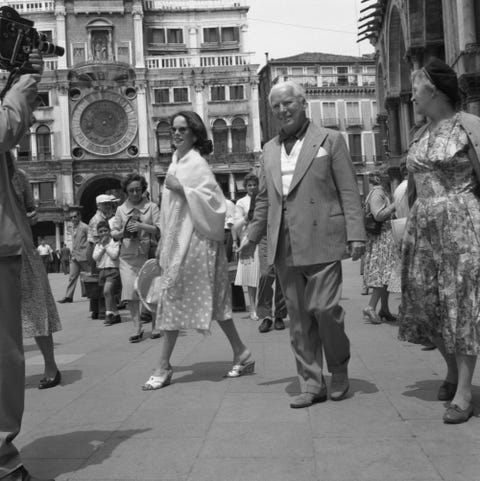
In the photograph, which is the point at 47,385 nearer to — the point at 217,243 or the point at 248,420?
the point at 217,243

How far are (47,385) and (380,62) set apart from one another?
30.4 meters

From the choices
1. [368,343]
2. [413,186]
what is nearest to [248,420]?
[413,186]

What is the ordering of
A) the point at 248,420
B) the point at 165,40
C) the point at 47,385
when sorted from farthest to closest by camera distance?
the point at 165,40 < the point at 47,385 < the point at 248,420

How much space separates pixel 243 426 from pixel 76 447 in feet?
3.09

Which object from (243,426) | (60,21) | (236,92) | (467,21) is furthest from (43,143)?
(243,426)

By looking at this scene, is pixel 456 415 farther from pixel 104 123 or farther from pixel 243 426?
pixel 104 123

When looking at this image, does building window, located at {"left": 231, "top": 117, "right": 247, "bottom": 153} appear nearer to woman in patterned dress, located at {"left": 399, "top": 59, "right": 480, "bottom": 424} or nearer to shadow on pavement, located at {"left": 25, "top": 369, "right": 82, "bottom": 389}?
shadow on pavement, located at {"left": 25, "top": 369, "right": 82, "bottom": 389}

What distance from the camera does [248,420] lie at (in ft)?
14.0

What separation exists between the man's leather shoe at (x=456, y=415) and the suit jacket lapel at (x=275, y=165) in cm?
178

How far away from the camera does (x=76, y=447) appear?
3.83 metres

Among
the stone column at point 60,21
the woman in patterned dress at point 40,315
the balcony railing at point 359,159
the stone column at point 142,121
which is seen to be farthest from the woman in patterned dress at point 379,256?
the balcony railing at point 359,159

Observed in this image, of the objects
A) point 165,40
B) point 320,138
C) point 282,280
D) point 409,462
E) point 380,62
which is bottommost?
point 409,462

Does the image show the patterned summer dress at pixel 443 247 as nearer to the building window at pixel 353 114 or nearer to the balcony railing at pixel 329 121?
the balcony railing at pixel 329 121

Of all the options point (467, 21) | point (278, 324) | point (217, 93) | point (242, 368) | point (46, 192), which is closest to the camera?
point (242, 368)
